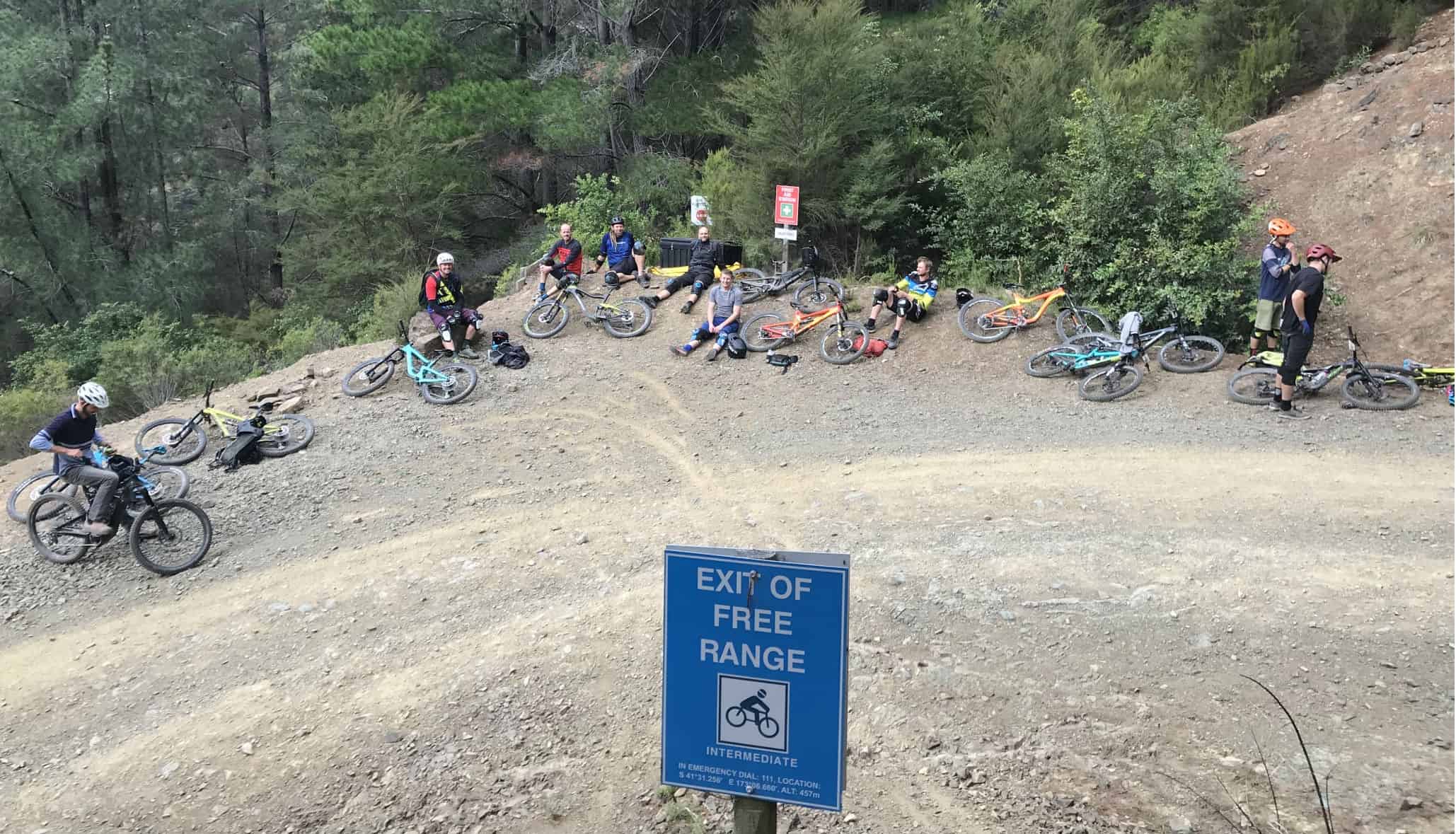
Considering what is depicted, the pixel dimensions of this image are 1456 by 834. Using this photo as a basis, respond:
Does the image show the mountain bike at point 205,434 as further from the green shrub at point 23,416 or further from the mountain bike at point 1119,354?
the mountain bike at point 1119,354

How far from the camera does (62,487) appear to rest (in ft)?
30.1

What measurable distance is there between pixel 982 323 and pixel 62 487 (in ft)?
36.6

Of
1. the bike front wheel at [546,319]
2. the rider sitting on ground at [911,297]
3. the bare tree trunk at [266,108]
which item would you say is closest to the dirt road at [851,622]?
the rider sitting on ground at [911,297]

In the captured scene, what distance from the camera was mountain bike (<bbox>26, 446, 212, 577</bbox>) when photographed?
26.3 feet

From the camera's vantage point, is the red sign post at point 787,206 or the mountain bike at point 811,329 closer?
the mountain bike at point 811,329

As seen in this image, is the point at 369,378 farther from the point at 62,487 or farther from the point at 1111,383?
the point at 1111,383

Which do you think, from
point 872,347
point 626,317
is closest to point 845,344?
point 872,347

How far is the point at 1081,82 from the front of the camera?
15.4 metres

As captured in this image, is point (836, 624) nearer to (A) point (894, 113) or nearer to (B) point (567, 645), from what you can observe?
(B) point (567, 645)

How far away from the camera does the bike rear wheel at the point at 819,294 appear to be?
521 inches

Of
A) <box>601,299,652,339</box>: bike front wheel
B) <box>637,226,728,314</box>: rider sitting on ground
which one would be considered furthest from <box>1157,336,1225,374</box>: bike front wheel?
<box>601,299,652,339</box>: bike front wheel

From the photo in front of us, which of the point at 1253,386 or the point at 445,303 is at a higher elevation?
the point at 445,303

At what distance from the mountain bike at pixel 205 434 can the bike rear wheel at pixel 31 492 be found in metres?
1.13

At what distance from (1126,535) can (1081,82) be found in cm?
1152
